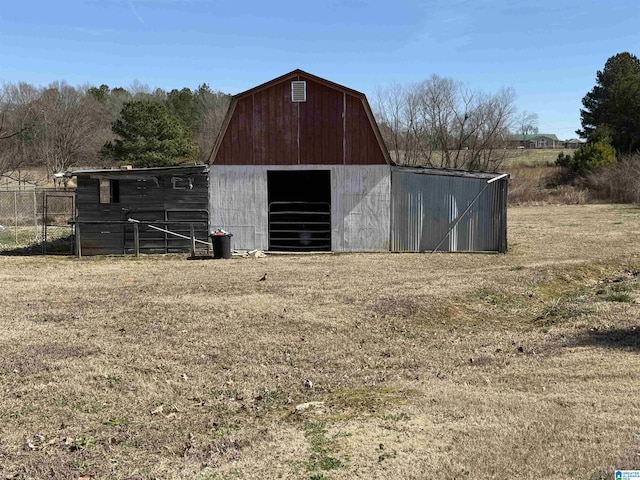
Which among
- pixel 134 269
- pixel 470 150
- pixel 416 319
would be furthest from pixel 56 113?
pixel 416 319

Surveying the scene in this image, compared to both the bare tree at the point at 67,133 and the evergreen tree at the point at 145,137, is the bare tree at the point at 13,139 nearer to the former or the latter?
the bare tree at the point at 67,133

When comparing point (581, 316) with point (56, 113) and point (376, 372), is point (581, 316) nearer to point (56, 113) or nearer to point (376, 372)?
point (376, 372)

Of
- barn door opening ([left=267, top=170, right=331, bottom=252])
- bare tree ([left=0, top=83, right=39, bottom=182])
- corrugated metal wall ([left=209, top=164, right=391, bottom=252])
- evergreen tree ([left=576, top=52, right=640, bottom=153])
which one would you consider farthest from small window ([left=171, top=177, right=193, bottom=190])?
evergreen tree ([left=576, top=52, right=640, bottom=153])

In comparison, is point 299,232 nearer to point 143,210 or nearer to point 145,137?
point 143,210

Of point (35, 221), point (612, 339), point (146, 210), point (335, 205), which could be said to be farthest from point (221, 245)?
point (612, 339)

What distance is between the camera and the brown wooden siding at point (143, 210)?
18109mm

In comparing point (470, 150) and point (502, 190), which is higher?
point (470, 150)

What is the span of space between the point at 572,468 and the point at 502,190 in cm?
1468

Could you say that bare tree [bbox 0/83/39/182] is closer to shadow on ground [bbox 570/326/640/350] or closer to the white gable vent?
the white gable vent

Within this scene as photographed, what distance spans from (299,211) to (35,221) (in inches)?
371

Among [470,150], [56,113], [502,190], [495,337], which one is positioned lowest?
[495,337]

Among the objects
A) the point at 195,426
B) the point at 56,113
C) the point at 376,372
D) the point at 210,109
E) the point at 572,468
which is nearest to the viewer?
the point at 572,468

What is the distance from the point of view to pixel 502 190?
17844mm

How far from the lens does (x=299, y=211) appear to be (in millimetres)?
20516
